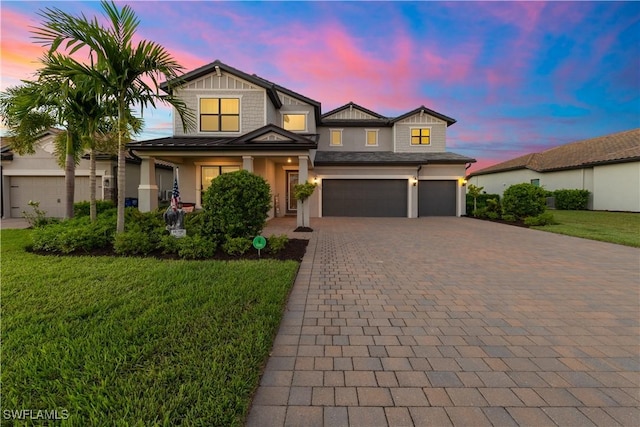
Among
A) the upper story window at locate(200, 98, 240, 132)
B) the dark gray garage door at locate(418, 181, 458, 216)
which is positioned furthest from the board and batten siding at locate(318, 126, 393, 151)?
the upper story window at locate(200, 98, 240, 132)

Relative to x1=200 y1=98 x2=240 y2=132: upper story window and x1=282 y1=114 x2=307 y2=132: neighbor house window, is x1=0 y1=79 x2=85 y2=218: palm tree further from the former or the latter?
x1=282 y1=114 x2=307 y2=132: neighbor house window

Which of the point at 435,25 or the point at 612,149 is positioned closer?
the point at 435,25

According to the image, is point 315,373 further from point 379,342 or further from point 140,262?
point 140,262

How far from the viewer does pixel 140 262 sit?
224 inches

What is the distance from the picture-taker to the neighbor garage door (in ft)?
50.6

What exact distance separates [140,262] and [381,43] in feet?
44.1

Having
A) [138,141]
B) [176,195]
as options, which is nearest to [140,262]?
[176,195]

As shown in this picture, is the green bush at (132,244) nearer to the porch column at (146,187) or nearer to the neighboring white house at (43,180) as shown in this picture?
the porch column at (146,187)

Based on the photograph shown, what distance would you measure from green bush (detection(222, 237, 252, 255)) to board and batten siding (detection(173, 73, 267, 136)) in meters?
8.66

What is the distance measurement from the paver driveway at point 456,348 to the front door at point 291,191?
11706mm

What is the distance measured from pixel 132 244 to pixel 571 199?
94.5 feet

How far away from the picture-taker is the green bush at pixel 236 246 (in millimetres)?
6441

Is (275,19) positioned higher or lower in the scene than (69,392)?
higher

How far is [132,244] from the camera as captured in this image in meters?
6.44
